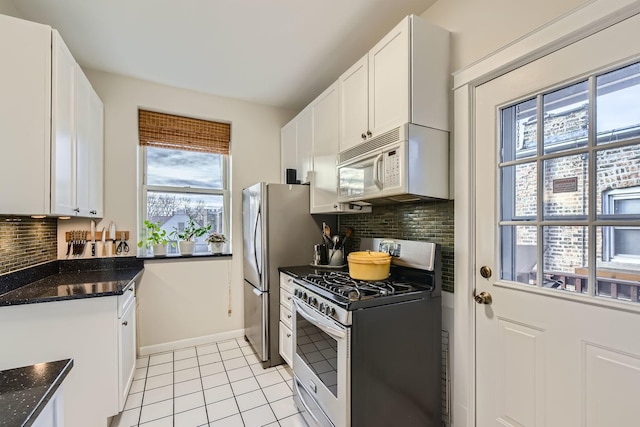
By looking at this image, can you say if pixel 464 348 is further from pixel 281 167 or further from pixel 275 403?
pixel 281 167

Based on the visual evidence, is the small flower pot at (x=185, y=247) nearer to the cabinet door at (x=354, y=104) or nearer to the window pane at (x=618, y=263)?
the cabinet door at (x=354, y=104)

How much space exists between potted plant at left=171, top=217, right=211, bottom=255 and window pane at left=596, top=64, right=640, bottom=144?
320 cm

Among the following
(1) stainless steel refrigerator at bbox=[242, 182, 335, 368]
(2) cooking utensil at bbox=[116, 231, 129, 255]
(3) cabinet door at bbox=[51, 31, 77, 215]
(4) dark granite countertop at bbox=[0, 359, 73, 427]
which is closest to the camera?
(4) dark granite countertop at bbox=[0, 359, 73, 427]

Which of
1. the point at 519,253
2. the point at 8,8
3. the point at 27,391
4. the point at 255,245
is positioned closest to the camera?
the point at 27,391

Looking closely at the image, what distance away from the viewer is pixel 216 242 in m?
3.11

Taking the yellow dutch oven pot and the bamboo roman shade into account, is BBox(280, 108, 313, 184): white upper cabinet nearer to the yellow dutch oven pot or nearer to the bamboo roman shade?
the bamboo roman shade

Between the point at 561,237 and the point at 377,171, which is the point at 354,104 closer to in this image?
the point at 377,171

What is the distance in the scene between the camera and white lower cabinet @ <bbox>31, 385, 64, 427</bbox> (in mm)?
772

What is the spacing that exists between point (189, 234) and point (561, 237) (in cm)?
311

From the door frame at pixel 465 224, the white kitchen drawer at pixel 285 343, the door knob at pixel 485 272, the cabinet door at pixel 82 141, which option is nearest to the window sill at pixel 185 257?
the cabinet door at pixel 82 141

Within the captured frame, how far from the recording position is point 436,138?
5.47 feet

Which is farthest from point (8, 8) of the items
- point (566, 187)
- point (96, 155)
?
point (566, 187)

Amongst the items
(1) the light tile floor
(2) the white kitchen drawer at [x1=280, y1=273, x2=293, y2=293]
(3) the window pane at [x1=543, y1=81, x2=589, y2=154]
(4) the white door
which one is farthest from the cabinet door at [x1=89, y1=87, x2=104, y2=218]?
(3) the window pane at [x1=543, y1=81, x2=589, y2=154]

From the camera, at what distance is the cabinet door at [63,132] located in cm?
164
